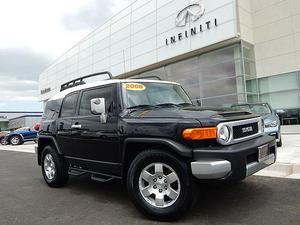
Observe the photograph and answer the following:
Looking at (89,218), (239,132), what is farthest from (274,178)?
(89,218)

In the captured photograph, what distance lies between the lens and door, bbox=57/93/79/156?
19.7 feet

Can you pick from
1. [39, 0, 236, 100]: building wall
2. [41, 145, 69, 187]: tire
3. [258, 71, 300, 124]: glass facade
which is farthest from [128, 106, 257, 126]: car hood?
[258, 71, 300, 124]: glass facade

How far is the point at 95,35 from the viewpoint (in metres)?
36.3

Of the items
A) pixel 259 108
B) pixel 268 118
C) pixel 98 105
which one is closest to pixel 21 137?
pixel 259 108

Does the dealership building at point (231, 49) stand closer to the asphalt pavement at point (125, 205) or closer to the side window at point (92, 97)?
the asphalt pavement at point (125, 205)

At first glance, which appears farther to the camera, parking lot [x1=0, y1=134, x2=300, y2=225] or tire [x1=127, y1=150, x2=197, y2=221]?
parking lot [x1=0, y1=134, x2=300, y2=225]

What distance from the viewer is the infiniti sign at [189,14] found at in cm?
2289

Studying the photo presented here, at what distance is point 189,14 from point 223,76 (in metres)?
5.08

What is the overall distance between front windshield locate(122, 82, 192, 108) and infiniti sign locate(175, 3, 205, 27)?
18280 millimetres

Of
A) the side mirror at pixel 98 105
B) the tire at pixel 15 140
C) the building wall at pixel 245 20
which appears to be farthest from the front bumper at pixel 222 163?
the tire at pixel 15 140

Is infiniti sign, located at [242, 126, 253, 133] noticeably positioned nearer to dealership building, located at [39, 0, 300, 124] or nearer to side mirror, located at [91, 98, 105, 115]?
side mirror, located at [91, 98, 105, 115]

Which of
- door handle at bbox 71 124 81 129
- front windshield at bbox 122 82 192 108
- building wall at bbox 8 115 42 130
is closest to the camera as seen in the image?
front windshield at bbox 122 82 192 108

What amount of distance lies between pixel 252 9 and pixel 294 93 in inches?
256

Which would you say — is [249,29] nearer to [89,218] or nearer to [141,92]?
[141,92]
